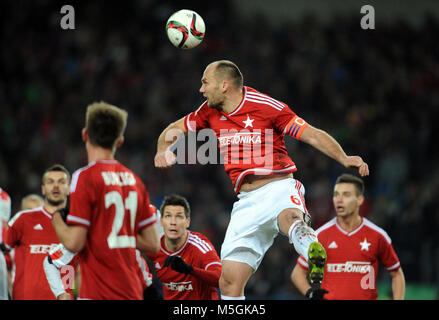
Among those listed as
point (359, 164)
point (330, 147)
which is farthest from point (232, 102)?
point (359, 164)

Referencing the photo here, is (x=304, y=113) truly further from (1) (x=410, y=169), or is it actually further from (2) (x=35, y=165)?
(2) (x=35, y=165)

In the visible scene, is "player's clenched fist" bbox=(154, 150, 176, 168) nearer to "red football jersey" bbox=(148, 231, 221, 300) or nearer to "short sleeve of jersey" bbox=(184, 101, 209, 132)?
"short sleeve of jersey" bbox=(184, 101, 209, 132)

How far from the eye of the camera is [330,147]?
5.40m

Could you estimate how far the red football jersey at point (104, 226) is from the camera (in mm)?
4094

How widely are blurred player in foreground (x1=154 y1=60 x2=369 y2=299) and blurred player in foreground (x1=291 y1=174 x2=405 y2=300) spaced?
5.18 ft

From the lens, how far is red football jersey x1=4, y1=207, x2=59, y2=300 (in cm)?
672

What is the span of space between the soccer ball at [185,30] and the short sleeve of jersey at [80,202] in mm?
2769

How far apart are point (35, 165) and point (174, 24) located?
26.1 feet

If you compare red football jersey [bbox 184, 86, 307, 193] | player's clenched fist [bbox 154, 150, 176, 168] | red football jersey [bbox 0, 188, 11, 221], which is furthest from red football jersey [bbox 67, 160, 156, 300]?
red football jersey [bbox 0, 188, 11, 221]

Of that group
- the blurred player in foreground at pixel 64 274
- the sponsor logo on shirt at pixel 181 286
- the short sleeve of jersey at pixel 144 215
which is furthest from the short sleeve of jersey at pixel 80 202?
the sponsor logo on shirt at pixel 181 286

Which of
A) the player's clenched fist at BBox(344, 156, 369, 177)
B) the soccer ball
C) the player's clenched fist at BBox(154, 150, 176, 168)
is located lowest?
the player's clenched fist at BBox(344, 156, 369, 177)

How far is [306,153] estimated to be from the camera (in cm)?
1290
